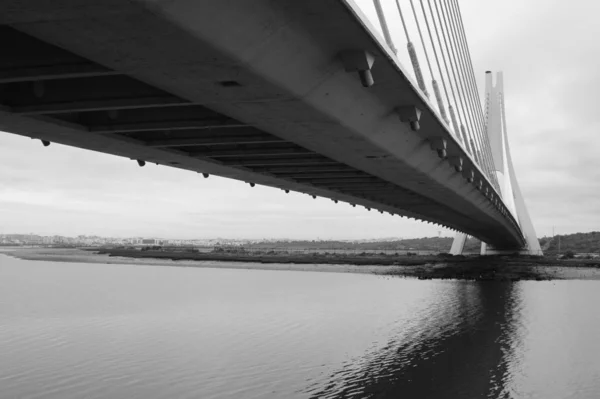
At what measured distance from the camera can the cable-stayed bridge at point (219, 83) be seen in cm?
557

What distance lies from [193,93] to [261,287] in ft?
108

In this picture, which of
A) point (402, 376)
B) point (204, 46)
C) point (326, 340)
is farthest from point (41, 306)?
point (204, 46)

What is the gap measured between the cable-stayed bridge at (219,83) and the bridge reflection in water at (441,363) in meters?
5.79

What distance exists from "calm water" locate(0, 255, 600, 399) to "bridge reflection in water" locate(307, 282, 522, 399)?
5cm

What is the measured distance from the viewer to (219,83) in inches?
294

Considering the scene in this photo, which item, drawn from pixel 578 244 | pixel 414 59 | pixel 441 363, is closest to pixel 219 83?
pixel 414 59

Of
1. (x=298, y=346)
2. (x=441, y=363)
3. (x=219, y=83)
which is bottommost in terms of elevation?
(x=441, y=363)

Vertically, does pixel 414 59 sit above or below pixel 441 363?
A: above

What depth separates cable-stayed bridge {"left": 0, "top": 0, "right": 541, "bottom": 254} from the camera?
5.57 m

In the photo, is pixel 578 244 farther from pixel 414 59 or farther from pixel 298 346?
pixel 414 59

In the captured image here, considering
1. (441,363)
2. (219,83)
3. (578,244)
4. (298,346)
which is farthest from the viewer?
(578,244)

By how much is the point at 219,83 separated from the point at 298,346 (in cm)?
1257

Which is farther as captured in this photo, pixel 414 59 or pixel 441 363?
pixel 441 363

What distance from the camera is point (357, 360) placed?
16.3m
